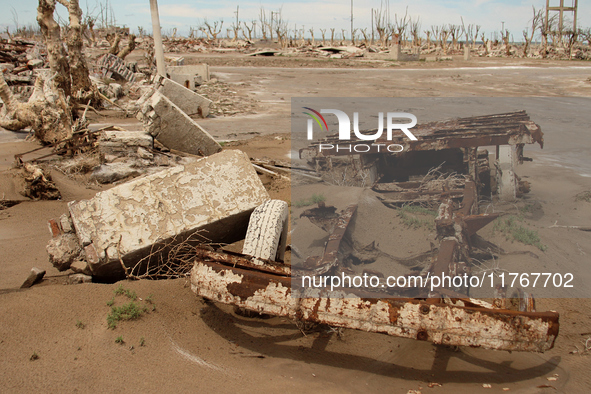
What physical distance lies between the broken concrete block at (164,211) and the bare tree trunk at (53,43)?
677 centimetres

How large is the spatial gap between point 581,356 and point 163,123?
212 inches

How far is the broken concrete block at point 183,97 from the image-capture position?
853 centimetres

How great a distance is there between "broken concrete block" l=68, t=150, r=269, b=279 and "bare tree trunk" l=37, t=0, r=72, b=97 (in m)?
6.77

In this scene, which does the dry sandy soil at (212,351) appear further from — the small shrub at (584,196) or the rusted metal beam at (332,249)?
the small shrub at (584,196)

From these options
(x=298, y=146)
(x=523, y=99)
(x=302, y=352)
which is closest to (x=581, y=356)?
(x=302, y=352)

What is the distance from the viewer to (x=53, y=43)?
9383mm

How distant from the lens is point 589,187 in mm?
5355

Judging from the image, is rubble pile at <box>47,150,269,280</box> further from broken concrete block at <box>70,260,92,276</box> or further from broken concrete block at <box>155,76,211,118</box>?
broken concrete block at <box>155,76,211,118</box>

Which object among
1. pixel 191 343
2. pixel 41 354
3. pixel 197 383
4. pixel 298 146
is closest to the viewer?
pixel 197 383

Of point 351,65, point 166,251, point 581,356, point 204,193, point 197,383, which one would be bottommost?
point 581,356

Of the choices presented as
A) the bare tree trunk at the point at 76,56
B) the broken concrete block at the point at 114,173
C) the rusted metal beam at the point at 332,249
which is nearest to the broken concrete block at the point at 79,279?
the rusted metal beam at the point at 332,249

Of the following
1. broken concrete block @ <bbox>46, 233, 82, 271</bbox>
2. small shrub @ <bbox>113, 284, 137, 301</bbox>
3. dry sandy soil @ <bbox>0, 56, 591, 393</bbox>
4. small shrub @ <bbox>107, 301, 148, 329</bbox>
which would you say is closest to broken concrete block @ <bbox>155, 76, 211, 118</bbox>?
dry sandy soil @ <bbox>0, 56, 591, 393</bbox>

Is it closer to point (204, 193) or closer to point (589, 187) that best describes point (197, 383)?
Answer: point (204, 193)

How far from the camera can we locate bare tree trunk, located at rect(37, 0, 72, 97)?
8.96 m
